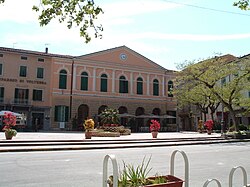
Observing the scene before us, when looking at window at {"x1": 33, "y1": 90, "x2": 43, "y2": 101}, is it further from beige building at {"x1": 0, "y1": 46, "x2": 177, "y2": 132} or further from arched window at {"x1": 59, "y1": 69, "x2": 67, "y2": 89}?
arched window at {"x1": 59, "y1": 69, "x2": 67, "y2": 89}

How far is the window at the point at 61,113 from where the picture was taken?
39059mm

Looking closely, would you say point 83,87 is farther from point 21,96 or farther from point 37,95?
point 21,96

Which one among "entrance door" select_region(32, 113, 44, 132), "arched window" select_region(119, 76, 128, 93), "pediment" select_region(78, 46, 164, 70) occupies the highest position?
"pediment" select_region(78, 46, 164, 70)

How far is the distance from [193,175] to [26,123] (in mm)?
31944

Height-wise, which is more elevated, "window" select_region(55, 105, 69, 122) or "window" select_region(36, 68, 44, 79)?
"window" select_region(36, 68, 44, 79)

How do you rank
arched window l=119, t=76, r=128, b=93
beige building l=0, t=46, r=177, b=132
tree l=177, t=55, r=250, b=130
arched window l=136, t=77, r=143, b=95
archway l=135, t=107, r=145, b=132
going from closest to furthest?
tree l=177, t=55, r=250, b=130 → beige building l=0, t=46, r=177, b=132 → archway l=135, t=107, r=145, b=132 → arched window l=119, t=76, r=128, b=93 → arched window l=136, t=77, r=143, b=95

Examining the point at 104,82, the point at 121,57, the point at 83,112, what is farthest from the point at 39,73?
the point at 121,57

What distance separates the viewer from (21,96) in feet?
123

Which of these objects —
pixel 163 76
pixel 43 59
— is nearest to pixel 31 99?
pixel 43 59

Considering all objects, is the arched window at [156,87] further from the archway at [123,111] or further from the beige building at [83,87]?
the archway at [123,111]

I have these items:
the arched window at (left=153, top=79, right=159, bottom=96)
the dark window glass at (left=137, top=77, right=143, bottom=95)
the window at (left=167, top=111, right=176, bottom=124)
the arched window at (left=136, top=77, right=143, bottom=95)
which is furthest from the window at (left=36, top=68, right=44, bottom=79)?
the window at (left=167, top=111, right=176, bottom=124)

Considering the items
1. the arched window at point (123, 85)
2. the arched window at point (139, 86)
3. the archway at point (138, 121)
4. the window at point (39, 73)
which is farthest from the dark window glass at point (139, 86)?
the window at point (39, 73)

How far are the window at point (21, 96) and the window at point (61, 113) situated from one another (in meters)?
4.06

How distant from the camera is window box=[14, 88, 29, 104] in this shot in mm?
37062
